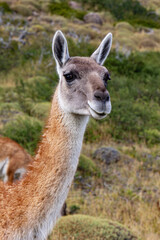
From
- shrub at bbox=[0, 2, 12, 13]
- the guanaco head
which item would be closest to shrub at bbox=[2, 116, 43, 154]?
the guanaco head

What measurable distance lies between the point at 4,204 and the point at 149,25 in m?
33.4

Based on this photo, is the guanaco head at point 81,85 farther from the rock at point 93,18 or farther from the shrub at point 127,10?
the shrub at point 127,10

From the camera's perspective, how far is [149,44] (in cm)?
2589

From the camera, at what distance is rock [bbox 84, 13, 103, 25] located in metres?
30.1

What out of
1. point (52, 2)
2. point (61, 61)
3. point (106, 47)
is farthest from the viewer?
point (52, 2)

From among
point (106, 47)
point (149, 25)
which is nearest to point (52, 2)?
point (149, 25)

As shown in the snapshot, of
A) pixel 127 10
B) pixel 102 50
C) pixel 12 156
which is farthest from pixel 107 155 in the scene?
pixel 127 10

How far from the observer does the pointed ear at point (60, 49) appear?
112 inches

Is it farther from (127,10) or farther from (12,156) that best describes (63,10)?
(12,156)

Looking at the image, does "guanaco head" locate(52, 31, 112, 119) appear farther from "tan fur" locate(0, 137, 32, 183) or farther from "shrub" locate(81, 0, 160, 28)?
Answer: "shrub" locate(81, 0, 160, 28)

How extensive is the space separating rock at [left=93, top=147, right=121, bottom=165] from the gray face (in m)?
4.26

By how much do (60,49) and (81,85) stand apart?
536mm

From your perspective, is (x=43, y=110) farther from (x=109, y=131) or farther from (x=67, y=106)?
(x=67, y=106)

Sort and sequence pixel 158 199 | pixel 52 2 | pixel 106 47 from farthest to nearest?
pixel 52 2 → pixel 158 199 → pixel 106 47
